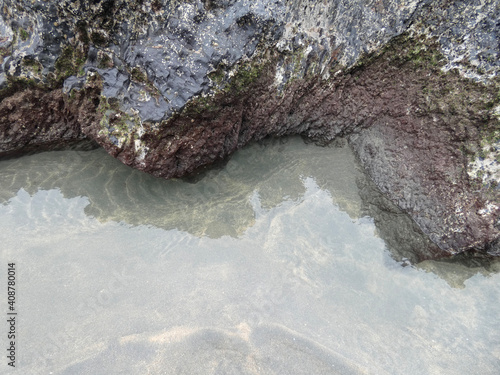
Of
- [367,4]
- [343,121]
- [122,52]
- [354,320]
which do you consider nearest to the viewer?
[354,320]

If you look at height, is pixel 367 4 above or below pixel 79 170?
above

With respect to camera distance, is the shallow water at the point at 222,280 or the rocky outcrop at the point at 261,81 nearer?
the shallow water at the point at 222,280

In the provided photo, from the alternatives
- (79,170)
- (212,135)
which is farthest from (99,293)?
(212,135)

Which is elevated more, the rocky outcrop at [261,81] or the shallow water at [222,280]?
the rocky outcrop at [261,81]

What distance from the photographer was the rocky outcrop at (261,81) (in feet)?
7.02

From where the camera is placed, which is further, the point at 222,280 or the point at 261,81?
the point at 261,81

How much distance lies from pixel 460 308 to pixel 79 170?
2.73 meters

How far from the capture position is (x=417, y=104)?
2.49m

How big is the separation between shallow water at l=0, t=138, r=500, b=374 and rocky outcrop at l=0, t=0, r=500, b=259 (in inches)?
10.4

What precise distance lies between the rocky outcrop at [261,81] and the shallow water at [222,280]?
0.86 feet

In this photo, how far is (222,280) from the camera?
214 centimetres

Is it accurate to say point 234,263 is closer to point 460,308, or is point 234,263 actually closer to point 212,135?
point 212,135

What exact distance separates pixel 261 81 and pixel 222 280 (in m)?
1.35

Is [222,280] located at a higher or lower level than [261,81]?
lower
